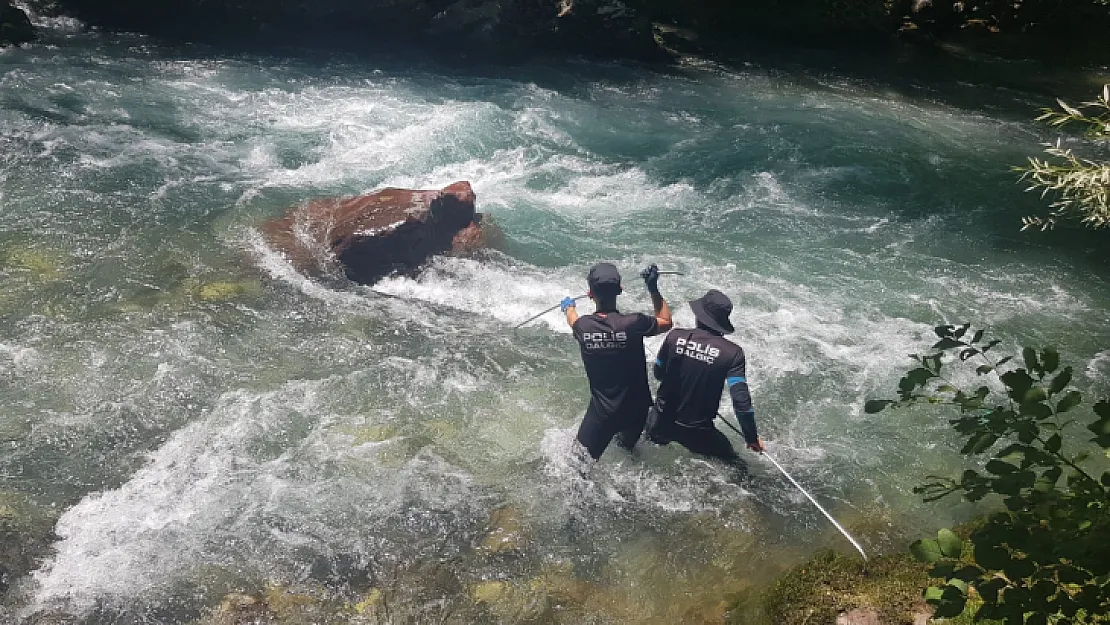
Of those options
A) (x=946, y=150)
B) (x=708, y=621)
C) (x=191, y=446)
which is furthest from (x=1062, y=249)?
(x=191, y=446)

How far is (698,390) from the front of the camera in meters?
6.14

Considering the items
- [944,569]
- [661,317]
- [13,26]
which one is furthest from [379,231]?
[13,26]

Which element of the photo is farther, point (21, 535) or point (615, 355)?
point (615, 355)

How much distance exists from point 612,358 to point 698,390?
740 mm

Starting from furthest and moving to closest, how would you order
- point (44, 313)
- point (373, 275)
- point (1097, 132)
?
1. point (373, 275)
2. point (44, 313)
3. point (1097, 132)

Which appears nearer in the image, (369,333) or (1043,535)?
(1043,535)

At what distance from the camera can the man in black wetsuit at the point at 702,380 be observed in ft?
19.5

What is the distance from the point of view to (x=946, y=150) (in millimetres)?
14008

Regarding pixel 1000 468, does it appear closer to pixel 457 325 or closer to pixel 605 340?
pixel 605 340

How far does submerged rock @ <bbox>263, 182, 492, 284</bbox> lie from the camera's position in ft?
31.8

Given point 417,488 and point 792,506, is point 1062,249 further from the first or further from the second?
point 417,488

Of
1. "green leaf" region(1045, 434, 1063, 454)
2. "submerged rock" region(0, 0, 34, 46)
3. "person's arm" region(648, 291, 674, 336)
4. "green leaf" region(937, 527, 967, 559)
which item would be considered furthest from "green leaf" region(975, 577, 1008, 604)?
"submerged rock" region(0, 0, 34, 46)

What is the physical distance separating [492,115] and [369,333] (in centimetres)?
737

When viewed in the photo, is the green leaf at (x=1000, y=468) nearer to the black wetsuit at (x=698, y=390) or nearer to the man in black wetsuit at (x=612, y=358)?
the black wetsuit at (x=698, y=390)
